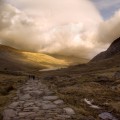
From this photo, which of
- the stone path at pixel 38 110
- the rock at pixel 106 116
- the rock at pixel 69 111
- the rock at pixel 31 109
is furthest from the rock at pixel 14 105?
the rock at pixel 106 116

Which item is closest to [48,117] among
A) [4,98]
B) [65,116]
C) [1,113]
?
[65,116]

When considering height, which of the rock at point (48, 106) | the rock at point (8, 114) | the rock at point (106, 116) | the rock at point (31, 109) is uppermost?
the rock at point (48, 106)

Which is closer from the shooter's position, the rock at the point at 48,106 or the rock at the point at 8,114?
the rock at the point at 8,114

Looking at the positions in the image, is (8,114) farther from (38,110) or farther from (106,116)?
(106,116)

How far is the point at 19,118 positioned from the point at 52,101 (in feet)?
11.5

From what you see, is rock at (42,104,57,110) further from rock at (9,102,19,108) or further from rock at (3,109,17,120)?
rock at (3,109,17,120)

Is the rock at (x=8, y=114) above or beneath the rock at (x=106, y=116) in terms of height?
above

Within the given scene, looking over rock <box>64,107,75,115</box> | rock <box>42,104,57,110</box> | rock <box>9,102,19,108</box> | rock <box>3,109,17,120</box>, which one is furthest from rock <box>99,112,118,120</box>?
rock <box>9,102,19,108</box>

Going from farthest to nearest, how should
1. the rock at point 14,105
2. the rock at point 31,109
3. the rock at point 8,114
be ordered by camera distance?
the rock at point 14,105 < the rock at point 31,109 < the rock at point 8,114

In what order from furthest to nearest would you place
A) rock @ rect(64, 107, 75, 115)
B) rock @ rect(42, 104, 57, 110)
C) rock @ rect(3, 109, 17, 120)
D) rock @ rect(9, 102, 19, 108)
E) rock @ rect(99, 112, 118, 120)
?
rock @ rect(9, 102, 19, 108) < rock @ rect(42, 104, 57, 110) < rock @ rect(64, 107, 75, 115) < rock @ rect(99, 112, 118, 120) < rock @ rect(3, 109, 17, 120)

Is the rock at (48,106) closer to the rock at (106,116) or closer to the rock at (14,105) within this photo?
the rock at (14,105)

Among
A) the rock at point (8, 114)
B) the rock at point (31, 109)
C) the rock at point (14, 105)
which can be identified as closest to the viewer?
the rock at point (8, 114)

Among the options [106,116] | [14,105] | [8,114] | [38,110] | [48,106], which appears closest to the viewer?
[8,114]

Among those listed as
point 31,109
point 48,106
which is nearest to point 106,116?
point 48,106
